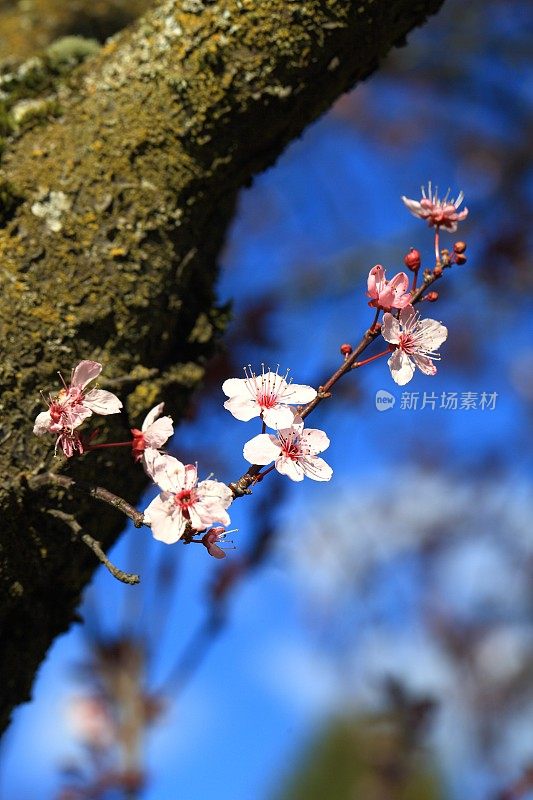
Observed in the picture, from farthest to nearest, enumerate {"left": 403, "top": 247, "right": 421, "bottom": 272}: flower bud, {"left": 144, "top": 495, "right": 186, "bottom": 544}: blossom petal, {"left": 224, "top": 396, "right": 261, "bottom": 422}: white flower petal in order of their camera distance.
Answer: {"left": 403, "top": 247, "right": 421, "bottom": 272}: flower bud
{"left": 224, "top": 396, "right": 261, "bottom": 422}: white flower petal
{"left": 144, "top": 495, "right": 186, "bottom": 544}: blossom petal

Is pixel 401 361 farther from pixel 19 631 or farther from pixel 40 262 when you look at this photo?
pixel 19 631

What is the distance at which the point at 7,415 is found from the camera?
1170 millimetres

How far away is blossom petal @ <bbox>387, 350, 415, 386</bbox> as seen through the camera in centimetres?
103

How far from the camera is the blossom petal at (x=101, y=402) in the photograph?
3.31 feet

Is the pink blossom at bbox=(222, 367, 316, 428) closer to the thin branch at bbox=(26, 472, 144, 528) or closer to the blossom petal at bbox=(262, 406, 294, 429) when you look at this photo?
the blossom petal at bbox=(262, 406, 294, 429)

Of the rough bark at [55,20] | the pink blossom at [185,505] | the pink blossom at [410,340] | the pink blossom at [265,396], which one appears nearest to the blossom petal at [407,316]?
the pink blossom at [410,340]

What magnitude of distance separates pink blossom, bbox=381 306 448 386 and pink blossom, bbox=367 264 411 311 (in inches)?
0.5

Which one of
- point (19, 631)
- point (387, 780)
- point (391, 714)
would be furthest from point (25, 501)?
point (387, 780)

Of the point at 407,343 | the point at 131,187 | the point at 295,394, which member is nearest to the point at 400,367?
the point at 407,343

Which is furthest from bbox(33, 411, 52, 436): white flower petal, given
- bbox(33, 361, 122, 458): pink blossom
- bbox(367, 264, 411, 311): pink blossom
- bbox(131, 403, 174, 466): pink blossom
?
bbox(367, 264, 411, 311): pink blossom

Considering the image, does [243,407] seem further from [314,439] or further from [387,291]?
[387,291]

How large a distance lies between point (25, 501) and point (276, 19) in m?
0.92

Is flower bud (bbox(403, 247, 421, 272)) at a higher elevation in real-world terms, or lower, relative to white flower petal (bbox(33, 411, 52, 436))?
higher

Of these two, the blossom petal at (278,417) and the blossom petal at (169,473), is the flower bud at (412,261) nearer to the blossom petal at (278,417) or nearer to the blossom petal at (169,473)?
the blossom petal at (278,417)
